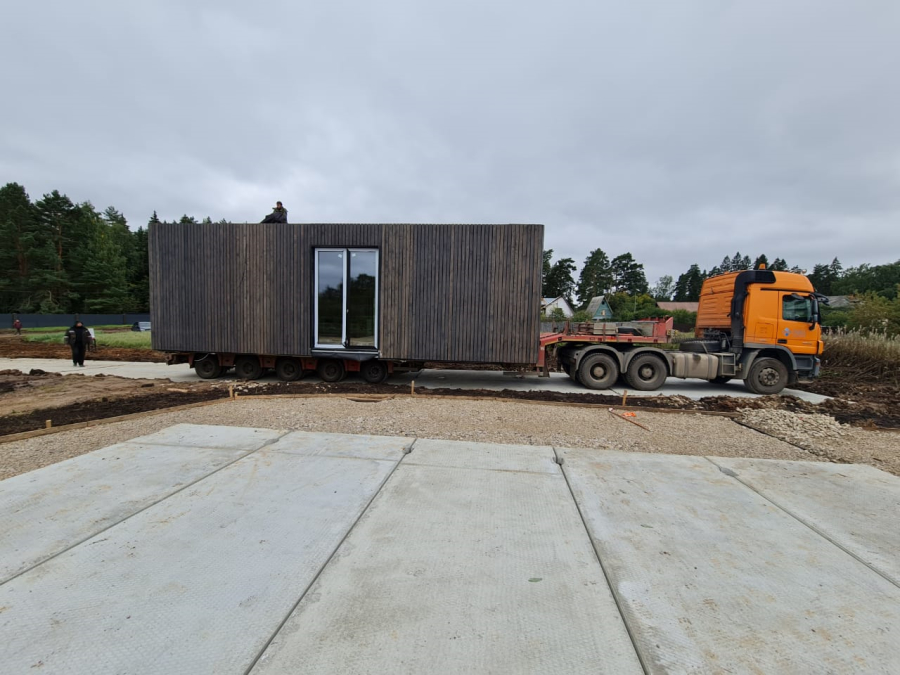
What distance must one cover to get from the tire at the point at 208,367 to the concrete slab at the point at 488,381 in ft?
0.74

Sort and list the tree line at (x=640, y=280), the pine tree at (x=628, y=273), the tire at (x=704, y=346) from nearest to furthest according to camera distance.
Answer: the tire at (x=704, y=346), the tree line at (x=640, y=280), the pine tree at (x=628, y=273)

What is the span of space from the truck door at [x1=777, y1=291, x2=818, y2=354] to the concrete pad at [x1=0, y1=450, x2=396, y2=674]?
1019 centimetres

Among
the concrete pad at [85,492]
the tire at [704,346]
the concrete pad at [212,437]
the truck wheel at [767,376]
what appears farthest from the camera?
the tire at [704,346]

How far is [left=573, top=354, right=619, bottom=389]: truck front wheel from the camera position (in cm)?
928

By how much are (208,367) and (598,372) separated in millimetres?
9812

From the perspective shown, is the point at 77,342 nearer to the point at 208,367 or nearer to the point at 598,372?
the point at 208,367

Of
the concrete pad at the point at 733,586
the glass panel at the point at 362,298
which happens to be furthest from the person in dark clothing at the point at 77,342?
the concrete pad at the point at 733,586

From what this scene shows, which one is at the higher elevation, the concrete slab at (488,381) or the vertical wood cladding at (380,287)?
the vertical wood cladding at (380,287)

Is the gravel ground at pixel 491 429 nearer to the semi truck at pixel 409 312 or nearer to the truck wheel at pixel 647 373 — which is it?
the semi truck at pixel 409 312

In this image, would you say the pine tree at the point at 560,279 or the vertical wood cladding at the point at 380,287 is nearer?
the vertical wood cladding at the point at 380,287

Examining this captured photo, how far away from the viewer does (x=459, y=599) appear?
1997mm

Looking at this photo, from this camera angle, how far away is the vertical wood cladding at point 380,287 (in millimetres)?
8344

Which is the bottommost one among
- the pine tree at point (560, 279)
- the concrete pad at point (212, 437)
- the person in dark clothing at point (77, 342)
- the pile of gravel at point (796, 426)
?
the pile of gravel at point (796, 426)

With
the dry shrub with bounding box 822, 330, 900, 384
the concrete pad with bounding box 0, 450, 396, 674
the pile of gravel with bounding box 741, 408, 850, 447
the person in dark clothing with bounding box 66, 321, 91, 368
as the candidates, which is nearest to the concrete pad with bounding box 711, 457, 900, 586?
the pile of gravel with bounding box 741, 408, 850, 447
